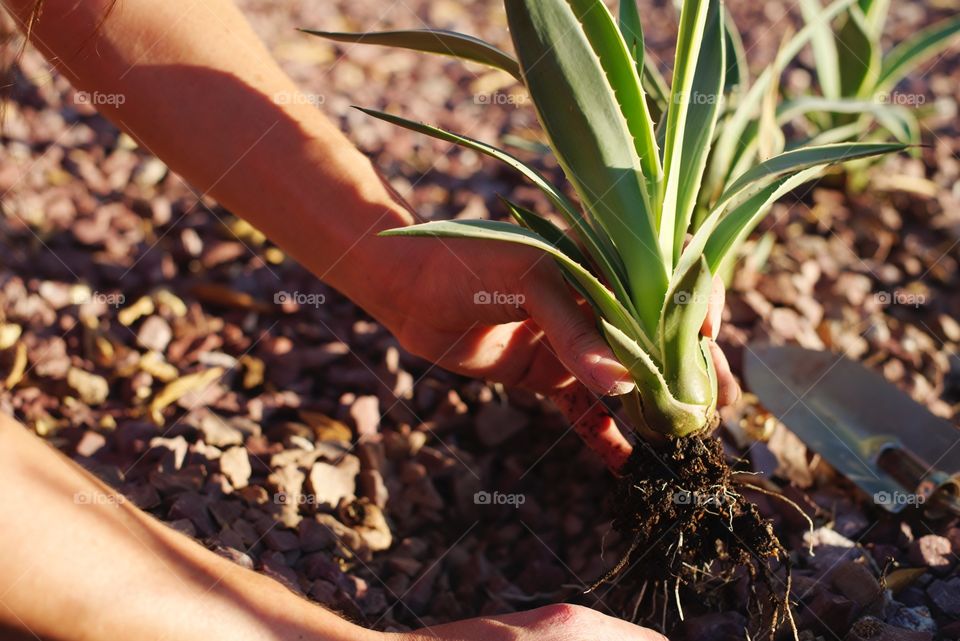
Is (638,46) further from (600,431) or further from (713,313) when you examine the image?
(600,431)

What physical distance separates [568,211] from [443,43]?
1.04 ft

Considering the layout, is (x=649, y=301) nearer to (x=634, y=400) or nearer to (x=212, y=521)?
(x=634, y=400)

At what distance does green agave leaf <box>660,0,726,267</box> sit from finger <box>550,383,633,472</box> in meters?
0.31

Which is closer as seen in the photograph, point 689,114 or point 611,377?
point 611,377

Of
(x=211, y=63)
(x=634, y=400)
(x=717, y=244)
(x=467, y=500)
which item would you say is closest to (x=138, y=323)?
(x=211, y=63)

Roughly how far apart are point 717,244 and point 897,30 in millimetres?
2242

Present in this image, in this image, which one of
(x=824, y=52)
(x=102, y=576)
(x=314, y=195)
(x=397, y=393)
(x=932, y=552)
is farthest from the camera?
(x=824, y=52)

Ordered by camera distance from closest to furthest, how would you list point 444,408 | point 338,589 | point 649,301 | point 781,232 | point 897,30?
point 649,301 < point 338,589 < point 444,408 < point 781,232 < point 897,30

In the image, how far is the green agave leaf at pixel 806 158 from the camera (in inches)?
43.3

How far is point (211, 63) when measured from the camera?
1438 millimetres

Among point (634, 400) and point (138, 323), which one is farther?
point (138, 323)

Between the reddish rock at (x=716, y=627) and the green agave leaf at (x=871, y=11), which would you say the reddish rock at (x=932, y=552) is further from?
the green agave leaf at (x=871, y=11)

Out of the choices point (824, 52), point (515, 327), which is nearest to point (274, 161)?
point (515, 327)

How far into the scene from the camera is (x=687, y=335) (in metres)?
1.11
